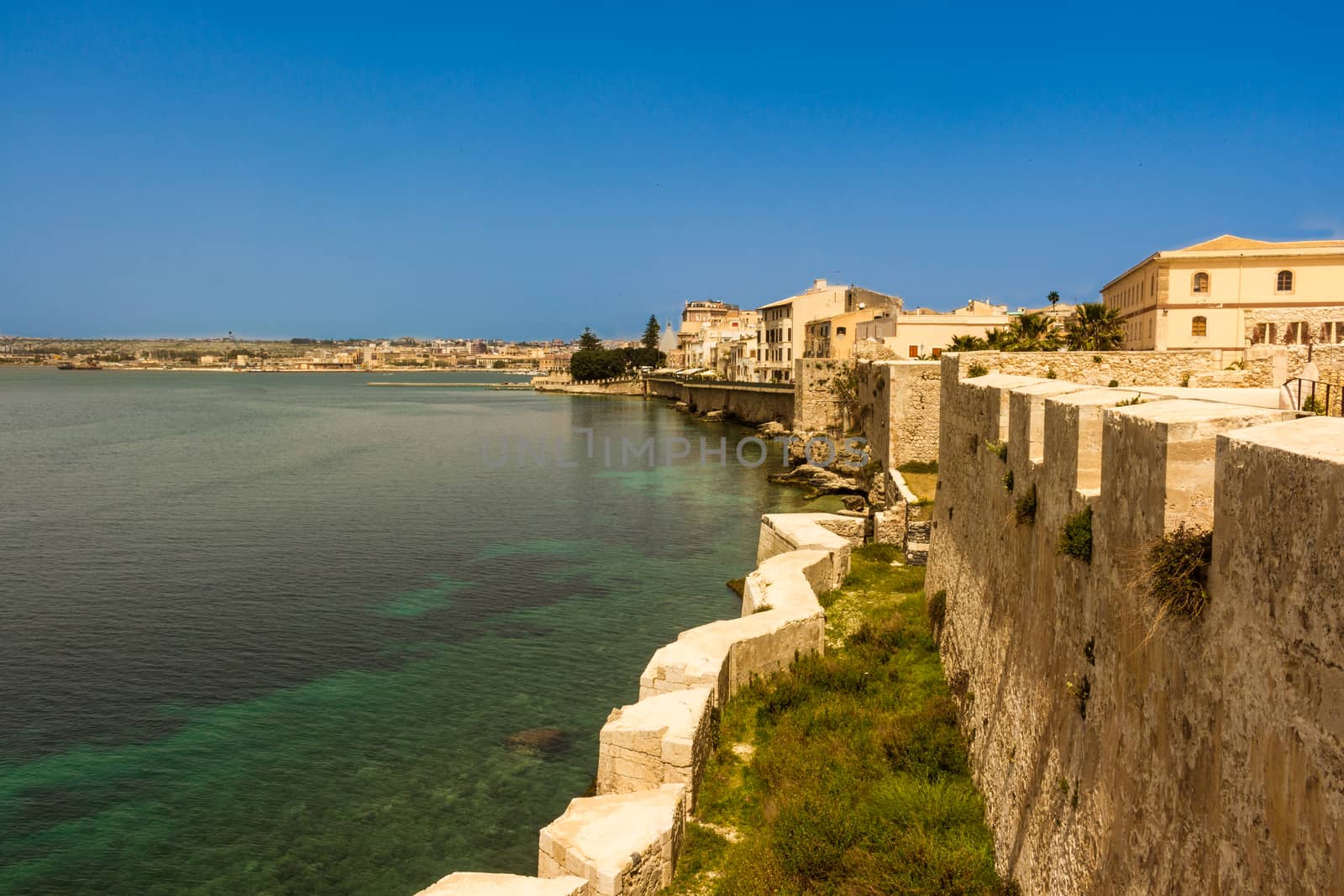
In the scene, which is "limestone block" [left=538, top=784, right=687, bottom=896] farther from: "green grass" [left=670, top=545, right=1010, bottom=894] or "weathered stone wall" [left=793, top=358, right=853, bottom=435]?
"weathered stone wall" [left=793, top=358, right=853, bottom=435]

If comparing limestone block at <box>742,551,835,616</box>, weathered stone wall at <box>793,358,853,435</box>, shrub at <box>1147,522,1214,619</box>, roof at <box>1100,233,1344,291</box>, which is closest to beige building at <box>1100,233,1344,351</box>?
roof at <box>1100,233,1344,291</box>

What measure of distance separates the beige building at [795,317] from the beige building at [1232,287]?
32.0 meters

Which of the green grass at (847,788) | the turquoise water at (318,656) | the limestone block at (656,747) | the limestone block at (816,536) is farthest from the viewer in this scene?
the limestone block at (816,536)

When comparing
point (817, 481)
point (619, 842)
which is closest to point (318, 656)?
point (619, 842)

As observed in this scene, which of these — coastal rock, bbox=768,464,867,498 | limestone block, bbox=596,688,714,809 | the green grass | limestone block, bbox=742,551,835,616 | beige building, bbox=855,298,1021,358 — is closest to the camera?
the green grass

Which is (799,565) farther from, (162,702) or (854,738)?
(162,702)

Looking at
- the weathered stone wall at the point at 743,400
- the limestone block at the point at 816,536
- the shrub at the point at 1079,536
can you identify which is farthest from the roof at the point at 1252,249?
the weathered stone wall at the point at 743,400

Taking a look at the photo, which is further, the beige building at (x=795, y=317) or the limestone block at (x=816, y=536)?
the beige building at (x=795, y=317)

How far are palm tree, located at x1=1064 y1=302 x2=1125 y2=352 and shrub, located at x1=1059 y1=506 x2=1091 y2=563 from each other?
54.2 ft

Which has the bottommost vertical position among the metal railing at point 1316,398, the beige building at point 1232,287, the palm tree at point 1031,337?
the metal railing at point 1316,398

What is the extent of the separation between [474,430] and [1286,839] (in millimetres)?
66705

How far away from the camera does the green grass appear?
7934 millimetres

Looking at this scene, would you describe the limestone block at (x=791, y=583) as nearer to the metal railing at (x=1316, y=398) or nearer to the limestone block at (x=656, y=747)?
the limestone block at (x=656, y=747)

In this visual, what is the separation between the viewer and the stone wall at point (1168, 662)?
3.40 metres
